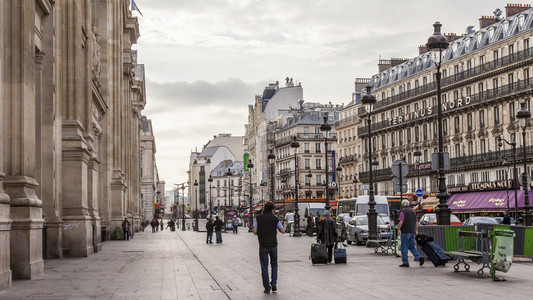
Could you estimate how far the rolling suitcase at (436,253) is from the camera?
1981 cm

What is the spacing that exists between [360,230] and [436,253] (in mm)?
18515

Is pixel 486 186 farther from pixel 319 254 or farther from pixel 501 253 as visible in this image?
pixel 501 253

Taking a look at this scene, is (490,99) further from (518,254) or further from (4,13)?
(4,13)

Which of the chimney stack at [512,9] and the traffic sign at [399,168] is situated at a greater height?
the chimney stack at [512,9]

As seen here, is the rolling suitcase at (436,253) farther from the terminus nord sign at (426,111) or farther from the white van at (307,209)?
the terminus nord sign at (426,111)

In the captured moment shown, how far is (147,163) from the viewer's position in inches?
5394

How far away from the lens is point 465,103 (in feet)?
249

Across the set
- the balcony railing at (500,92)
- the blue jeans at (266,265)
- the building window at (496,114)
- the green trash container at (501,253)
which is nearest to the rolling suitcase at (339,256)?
the green trash container at (501,253)

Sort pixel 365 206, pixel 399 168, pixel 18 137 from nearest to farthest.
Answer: pixel 18 137
pixel 399 168
pixel 365 206

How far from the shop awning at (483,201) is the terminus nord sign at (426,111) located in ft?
30.3

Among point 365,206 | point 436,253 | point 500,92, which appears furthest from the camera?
point 500,92

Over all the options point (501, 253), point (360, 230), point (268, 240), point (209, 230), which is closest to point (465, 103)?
point (209, 230)

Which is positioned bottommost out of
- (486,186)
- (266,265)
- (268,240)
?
(266,265)

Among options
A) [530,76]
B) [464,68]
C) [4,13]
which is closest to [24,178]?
[4,13]
